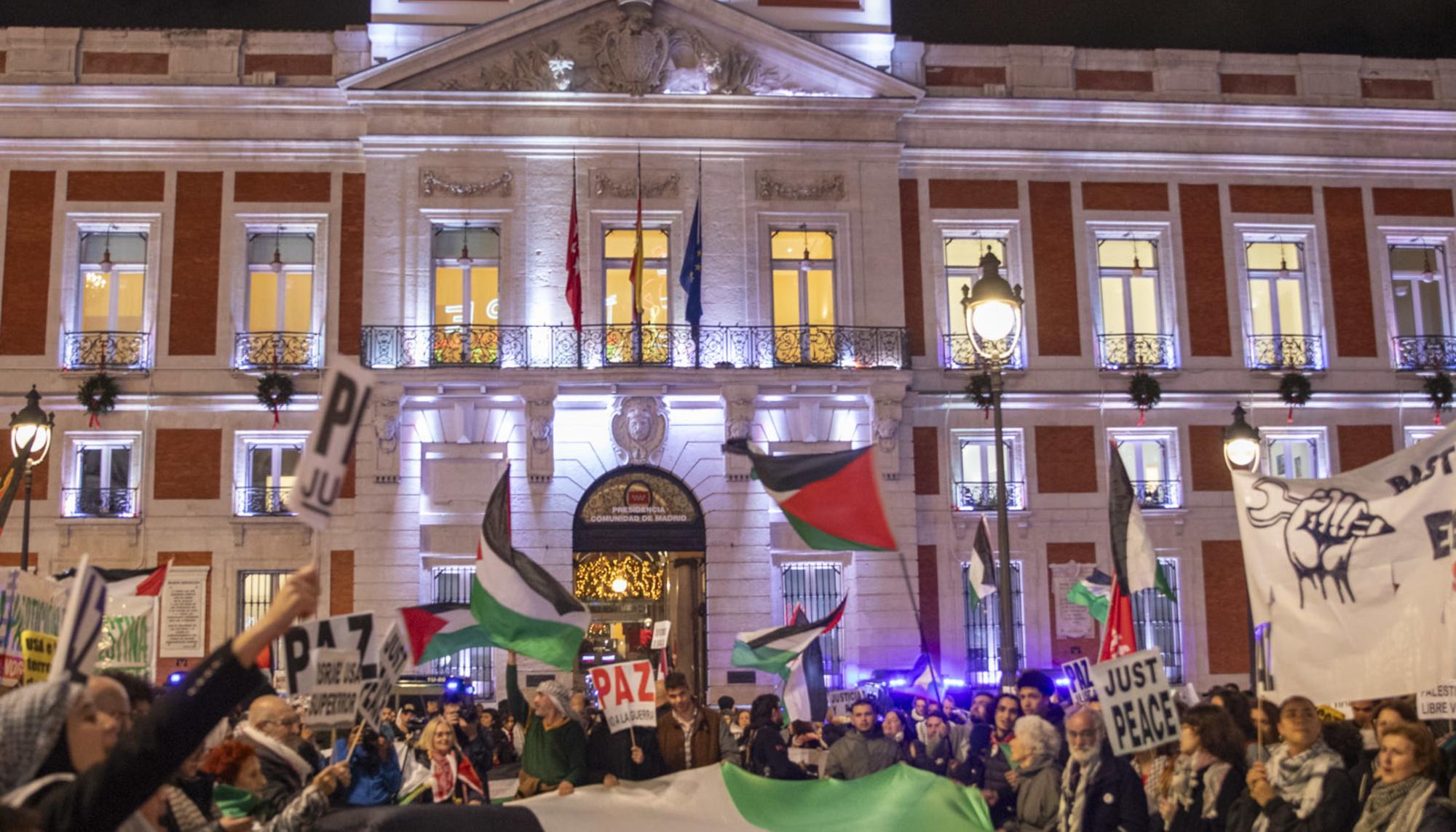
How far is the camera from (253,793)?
706cm

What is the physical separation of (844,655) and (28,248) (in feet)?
52.8

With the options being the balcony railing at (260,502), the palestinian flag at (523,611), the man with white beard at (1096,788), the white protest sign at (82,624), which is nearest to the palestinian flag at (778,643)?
the palestinian flag at (523,611)

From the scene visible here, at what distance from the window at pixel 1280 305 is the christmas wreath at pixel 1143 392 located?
7.32 ft

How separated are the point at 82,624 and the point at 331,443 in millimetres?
1341

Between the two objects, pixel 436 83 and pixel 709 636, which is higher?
pixel 436 83

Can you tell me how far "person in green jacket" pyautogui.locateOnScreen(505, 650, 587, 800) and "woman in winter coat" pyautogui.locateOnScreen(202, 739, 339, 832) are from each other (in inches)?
142

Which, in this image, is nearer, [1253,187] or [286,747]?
[286,747]

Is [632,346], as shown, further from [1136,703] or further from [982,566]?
[1136,703]

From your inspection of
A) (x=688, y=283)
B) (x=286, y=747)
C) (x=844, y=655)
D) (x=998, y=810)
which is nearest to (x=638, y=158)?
(x=688, y=283)

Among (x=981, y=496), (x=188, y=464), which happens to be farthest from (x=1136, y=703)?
(x=188, y=464)

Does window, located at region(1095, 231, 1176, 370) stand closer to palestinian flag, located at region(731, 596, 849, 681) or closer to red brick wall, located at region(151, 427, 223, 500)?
palestinian flag, located at region(731, 596, 849, 681)

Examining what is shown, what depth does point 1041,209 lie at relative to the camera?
1087 inches

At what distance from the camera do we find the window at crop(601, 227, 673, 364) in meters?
25.7

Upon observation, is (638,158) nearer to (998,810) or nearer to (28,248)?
(28,248)
